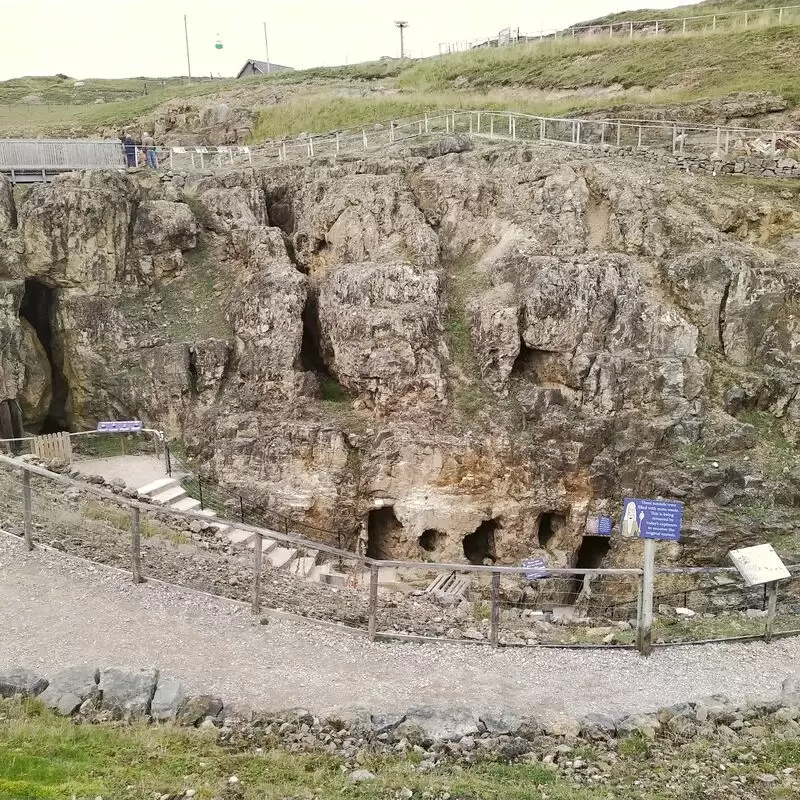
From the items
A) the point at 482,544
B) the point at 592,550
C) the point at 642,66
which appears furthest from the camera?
the point at 642,66

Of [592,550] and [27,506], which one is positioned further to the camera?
[592,550]

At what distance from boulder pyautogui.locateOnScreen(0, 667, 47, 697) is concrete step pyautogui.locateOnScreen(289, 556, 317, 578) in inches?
305

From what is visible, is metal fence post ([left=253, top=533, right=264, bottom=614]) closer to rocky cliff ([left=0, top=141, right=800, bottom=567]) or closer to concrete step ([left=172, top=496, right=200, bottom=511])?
concrete step ([left=172, top=496, right=200, bottom=511])

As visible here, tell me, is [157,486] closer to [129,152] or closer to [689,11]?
[129,152]

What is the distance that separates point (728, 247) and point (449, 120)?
12.7 metres

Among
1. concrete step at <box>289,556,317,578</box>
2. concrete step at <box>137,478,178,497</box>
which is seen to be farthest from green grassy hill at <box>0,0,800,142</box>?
concrete step at <box>289,556,317,578</box>

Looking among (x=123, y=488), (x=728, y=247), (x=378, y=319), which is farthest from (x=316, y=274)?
(x=728, y=247)

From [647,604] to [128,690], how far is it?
276 inches

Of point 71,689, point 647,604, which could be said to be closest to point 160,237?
point 71,689

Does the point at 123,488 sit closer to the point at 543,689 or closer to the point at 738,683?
the point at 543,689

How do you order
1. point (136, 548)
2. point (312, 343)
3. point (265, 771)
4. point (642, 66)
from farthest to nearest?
point (642, 66) < point (312, 343) < point (136, 548) < point (265, 771)

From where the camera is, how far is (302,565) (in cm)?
1661

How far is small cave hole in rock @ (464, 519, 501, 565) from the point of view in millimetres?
21156

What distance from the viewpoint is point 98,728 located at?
765cm
